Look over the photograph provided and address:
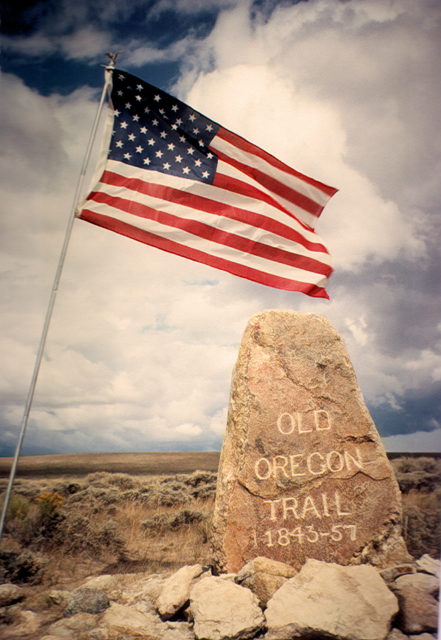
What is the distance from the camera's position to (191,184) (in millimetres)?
4852

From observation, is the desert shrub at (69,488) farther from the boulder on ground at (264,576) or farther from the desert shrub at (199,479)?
the boulder on ground at (264,576)

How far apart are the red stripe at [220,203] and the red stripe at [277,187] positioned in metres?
0.20

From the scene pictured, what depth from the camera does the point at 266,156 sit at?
5238mm

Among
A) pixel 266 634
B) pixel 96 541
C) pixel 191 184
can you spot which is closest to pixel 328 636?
pixel 266 634

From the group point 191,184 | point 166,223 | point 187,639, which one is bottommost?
point 187,639

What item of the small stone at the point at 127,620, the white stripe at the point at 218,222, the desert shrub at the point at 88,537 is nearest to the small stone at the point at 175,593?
the small stone at the point at 127,620

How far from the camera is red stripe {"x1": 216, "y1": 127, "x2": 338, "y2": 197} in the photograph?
16.8 feet

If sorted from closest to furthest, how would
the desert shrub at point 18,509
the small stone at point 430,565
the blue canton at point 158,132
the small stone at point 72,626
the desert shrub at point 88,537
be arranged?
the small stone at point 72,626 → the small stone at point 430,565 → the blue canton at point 158,132 → the desert shrub at point 88,537 → the desert shrub at point 18,509

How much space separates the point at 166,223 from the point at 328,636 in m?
4.25

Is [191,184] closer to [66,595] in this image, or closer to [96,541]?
[66,595]

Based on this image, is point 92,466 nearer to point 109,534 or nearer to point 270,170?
point 109,534

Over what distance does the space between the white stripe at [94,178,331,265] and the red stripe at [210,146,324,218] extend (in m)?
0.61

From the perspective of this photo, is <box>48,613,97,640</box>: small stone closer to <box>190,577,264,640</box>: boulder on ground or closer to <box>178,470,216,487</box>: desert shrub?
<box>190,577,264,640</box>: boulder on ground

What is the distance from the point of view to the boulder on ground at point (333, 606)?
3205mm
